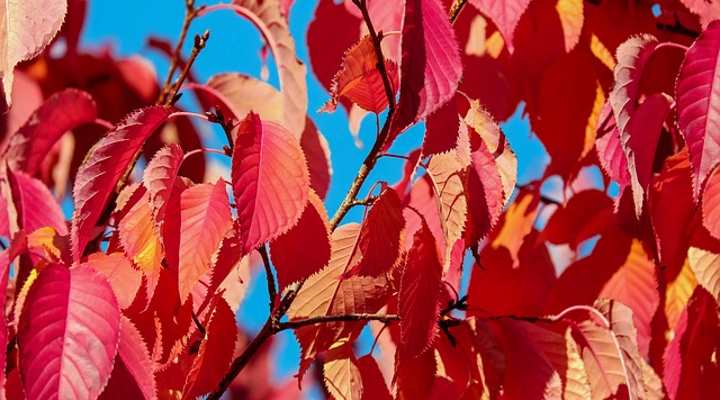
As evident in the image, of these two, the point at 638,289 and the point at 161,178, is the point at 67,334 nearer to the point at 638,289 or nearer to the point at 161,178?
the point at 161,178

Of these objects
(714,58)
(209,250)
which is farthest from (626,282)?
(209,250)

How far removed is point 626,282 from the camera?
1219mm

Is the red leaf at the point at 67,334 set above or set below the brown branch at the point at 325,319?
below

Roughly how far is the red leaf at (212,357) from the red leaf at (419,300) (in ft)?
0.41

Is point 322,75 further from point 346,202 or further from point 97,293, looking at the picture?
point 97,293

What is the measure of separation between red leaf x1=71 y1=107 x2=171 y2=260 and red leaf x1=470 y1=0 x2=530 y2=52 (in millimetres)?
282

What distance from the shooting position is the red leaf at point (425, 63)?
0.80 metres

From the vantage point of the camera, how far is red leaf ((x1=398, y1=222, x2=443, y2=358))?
882mm

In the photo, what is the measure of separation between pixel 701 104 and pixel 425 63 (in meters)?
0.23

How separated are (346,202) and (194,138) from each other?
85 cm

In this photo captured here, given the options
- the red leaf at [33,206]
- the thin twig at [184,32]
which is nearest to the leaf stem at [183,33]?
the thin twig at [184,32]

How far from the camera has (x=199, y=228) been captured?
2.91ft

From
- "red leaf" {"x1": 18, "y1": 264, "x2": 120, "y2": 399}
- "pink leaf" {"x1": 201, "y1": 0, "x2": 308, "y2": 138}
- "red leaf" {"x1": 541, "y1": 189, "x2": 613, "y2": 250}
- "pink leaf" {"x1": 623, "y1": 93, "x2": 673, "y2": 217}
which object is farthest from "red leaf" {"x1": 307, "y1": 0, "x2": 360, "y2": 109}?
"red leaf" {"x1": 18, "y1": 264, "x2": 120, "y2": 399}

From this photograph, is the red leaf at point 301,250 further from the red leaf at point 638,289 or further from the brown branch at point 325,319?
the red leaf at point 638,289
